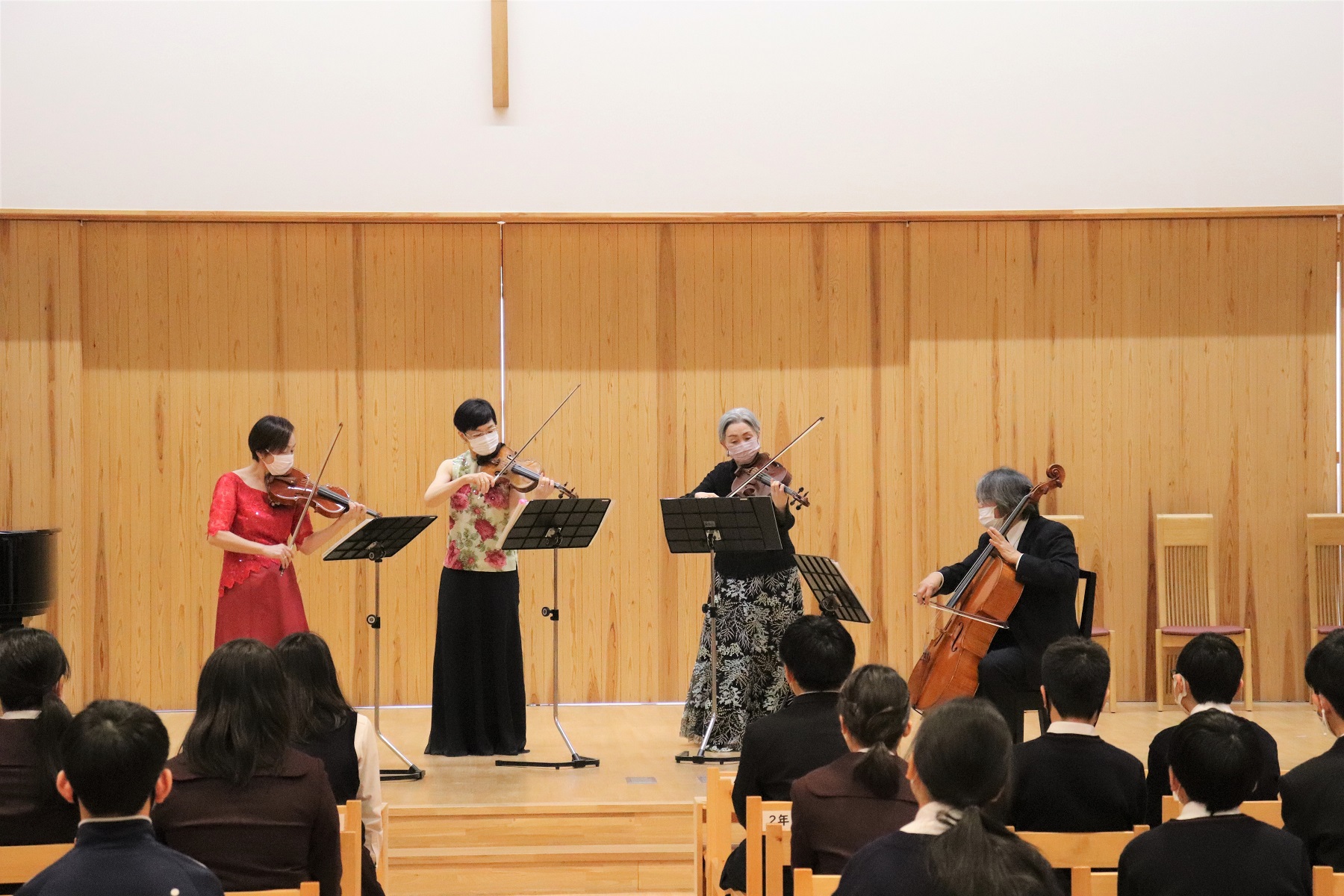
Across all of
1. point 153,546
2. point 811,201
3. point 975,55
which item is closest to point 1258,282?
point 975,55

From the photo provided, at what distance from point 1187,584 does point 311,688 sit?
507 cm

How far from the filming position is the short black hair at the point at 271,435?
4938 millimetres

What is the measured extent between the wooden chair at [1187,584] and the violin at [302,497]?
3.89 meters

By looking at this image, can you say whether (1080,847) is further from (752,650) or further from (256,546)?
(256,546)

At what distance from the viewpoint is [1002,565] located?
14.4 feet

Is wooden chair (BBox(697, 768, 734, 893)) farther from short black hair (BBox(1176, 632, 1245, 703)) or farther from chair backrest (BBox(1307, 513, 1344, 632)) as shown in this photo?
chair backrest (BBox(1307, 513, 1344, 632))

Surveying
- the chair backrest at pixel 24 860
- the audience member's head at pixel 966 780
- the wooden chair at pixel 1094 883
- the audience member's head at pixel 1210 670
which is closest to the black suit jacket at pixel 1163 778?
the audience member's head at pixel 1210 670

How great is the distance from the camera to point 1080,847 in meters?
2.40

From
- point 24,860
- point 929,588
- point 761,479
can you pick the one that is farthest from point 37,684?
point 761,479

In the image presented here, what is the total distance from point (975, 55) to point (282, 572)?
4.19 m

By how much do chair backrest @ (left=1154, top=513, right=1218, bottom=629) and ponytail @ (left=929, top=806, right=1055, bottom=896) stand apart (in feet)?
17.1

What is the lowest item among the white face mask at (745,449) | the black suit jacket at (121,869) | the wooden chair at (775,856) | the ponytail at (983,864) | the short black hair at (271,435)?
the wooden chair at (775,856)

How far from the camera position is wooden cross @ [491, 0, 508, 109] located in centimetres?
648

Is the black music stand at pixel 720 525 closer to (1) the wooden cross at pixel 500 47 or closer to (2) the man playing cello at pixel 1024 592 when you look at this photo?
(2) the man playing cello at pixel 1024 592
